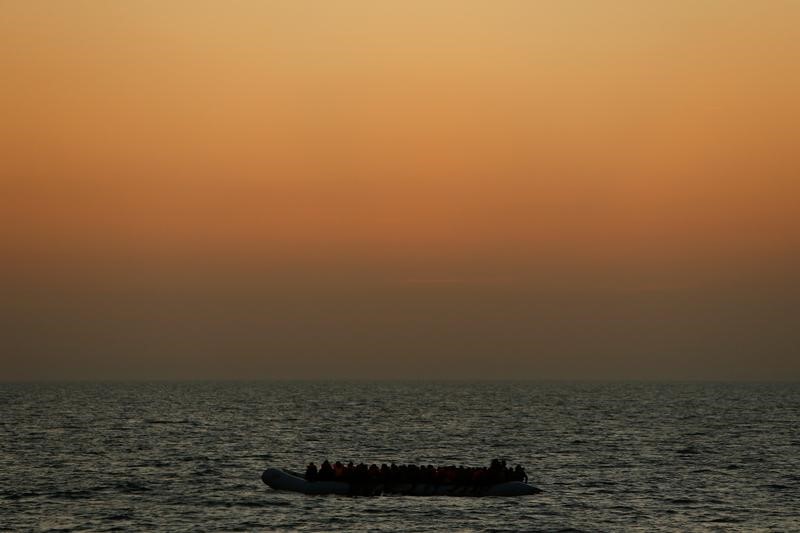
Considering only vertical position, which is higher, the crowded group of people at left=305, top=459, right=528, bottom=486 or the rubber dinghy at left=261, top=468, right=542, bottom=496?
the crowded group of people at left=305, top=459, right=528, bottom=486

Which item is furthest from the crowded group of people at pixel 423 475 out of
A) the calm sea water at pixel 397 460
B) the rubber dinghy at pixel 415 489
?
the calm sea water at pixel 397 460

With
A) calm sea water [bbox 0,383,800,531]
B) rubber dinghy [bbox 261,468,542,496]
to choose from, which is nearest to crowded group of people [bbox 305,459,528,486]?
rubber dinghy [bbox 261,468,542,496]

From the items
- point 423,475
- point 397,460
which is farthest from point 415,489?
point 397,460

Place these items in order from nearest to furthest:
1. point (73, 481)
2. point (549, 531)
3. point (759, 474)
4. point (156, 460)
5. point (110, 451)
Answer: point (549, 531), point (73, 481), point (759, 474), point (156, 460), point (110, 451)

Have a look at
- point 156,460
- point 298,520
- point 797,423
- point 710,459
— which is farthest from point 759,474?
point 797,423

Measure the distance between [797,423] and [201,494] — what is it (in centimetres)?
13630

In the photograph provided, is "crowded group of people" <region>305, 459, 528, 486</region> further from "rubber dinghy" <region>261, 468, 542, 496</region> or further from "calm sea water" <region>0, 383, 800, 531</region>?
"calm sea water" <region>0, 383, 800, 531</region>

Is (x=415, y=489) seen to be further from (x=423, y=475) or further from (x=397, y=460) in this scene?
(x=397, y=460)

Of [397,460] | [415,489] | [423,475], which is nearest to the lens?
[415,489]

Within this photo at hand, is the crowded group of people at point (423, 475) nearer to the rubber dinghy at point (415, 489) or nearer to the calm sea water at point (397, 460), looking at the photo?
the rubber dinghy at point (415, 489)

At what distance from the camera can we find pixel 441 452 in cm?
12031

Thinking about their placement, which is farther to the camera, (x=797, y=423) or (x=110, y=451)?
(x=797, y=423)

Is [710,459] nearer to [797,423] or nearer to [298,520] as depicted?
[298,520]

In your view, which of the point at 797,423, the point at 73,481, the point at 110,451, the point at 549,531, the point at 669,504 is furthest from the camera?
the point at 797,423
